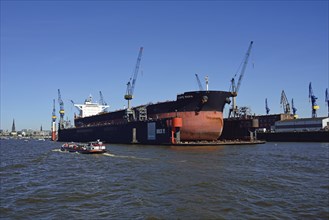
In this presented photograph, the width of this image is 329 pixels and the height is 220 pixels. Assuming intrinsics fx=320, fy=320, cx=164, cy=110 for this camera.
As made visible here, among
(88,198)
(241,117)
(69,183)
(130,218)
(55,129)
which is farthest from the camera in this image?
(55,129)

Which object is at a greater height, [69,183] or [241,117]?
[241,117]

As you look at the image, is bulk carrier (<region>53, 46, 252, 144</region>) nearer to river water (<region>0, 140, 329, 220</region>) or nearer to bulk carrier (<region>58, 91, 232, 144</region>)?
bulk carrier (<region>58, 91, 232, 144</region>)

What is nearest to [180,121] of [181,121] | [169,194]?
[181,121]

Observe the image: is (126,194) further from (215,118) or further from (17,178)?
(215,118)

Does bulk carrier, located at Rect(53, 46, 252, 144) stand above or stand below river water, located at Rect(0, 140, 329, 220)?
above

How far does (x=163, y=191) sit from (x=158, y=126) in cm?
4806

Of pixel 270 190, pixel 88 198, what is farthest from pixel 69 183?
pixel 270 190

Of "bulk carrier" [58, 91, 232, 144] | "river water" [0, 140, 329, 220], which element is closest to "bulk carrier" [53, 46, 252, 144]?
"bulk carrier" [58, 91, 232, 144]

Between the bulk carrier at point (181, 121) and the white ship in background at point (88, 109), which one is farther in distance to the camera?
the white ship in background at point (88, 109)

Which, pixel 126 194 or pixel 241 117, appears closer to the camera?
pixel 126 194

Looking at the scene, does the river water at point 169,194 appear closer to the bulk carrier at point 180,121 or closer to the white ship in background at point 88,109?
the bulk carrier at point 180,121

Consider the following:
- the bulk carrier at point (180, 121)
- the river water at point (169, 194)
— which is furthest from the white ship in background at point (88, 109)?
the river water at point (169, 194)

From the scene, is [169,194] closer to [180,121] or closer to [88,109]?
[180,121]

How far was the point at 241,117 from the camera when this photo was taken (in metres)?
77.1
